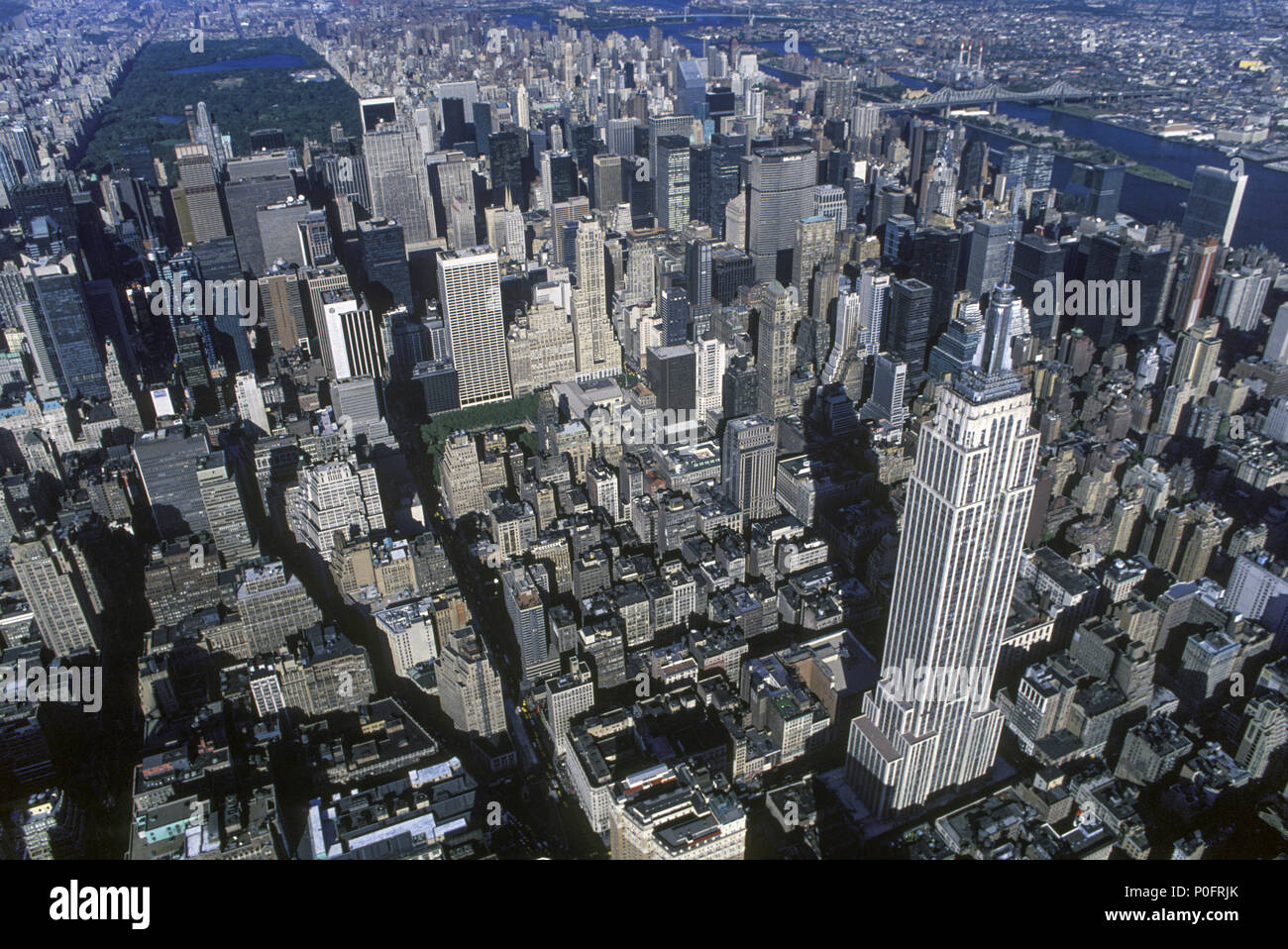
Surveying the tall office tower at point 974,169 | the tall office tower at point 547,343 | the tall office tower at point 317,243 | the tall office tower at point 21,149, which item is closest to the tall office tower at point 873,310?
the tall office tower at point 547,343

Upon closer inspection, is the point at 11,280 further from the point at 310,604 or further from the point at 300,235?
the point at 310,604

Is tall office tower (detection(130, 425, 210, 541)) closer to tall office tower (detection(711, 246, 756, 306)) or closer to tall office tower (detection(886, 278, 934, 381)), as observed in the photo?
tall office tower (detection(711, 246, 756, 306))

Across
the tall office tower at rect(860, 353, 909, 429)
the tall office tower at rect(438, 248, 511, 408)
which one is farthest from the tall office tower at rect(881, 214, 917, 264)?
the tall office tower at rect(438, 248, 511, 408)

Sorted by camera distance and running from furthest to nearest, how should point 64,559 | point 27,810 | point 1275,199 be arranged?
point 1275,199, point 64,559, point 27,810

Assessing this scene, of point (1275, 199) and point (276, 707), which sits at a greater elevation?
point (1275, 199)

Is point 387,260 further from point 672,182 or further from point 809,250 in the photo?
point 809,250
